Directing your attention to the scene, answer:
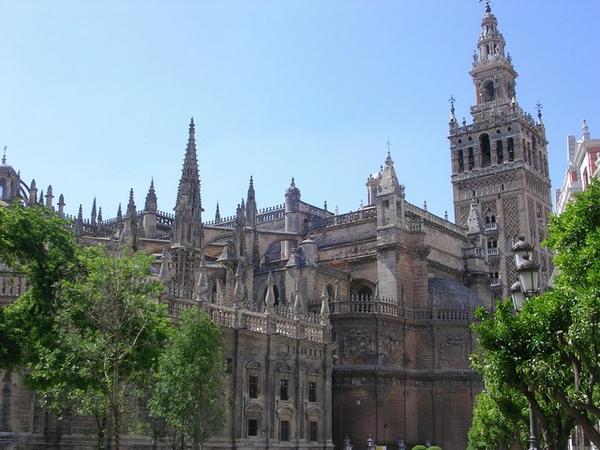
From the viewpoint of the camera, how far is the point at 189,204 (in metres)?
43.2

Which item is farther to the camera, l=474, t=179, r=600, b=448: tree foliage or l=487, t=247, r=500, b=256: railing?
l=487, t=247, r=500, b=256: railing

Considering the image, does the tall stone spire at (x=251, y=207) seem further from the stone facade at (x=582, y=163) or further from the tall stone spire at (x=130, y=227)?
the stone facade at (x=582, y=163)

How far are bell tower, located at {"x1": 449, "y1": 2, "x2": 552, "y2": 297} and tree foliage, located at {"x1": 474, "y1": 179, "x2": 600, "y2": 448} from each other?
5969 cm

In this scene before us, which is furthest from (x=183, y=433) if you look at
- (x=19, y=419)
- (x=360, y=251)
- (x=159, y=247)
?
(x=360, y=251)

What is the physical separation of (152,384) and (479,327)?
661 inches

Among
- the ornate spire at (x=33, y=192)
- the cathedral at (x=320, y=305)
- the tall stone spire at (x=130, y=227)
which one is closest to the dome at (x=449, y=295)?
the cathedral at (x=320, y=305)

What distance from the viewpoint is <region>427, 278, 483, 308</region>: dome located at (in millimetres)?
53438

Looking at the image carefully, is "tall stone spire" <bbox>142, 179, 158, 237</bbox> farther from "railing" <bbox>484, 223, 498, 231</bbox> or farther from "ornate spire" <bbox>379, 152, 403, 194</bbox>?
"railing" <bbox>484, 223, 498, 231</bbox>

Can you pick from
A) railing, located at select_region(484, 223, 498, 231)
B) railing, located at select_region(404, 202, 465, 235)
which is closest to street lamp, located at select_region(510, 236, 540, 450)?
railing, located at select_region(404, 202, 465, 235)

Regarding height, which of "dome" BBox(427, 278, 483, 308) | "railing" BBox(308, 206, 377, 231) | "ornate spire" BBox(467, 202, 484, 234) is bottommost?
"dome" BBox(427, 278, 483, 308)

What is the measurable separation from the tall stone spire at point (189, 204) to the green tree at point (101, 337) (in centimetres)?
1773

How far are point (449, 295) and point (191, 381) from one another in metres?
29.9

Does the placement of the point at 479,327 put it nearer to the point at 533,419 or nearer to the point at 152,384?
the point at 533,419

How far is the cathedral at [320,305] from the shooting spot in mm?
36281
